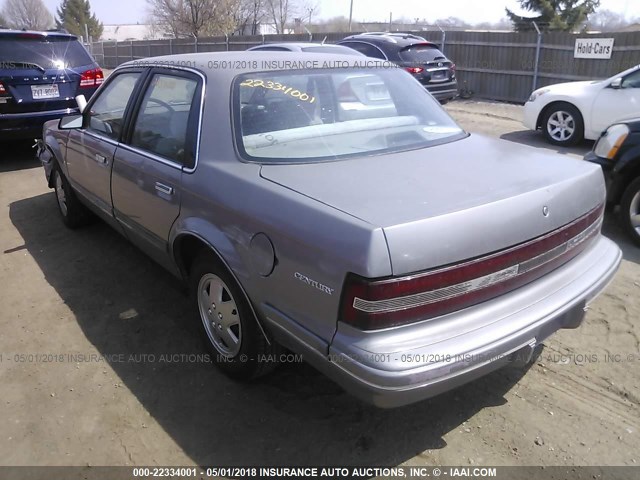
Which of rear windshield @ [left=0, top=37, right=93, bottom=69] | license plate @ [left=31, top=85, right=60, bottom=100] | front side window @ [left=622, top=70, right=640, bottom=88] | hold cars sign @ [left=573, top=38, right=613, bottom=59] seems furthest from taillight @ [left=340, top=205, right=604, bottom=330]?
hold cars sign @ [left=573, top=38, right=613, bottom=59]

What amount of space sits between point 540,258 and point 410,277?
0.79m

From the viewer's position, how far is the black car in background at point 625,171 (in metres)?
4.70

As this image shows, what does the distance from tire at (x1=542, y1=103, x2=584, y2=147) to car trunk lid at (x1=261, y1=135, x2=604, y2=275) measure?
255 inches

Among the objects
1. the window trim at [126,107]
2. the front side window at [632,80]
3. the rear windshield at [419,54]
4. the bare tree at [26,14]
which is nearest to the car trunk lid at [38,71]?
the window trim at [126,107]

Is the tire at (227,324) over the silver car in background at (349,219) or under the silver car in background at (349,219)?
under

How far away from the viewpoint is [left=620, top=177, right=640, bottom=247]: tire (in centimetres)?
468

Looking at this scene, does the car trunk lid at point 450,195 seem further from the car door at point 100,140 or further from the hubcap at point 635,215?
the hubcap at point 635,215

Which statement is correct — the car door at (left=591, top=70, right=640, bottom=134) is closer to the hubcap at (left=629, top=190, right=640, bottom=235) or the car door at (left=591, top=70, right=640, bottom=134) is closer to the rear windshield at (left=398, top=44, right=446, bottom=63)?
the hubcap at (left=629, top=190, right=640, bottom=235)

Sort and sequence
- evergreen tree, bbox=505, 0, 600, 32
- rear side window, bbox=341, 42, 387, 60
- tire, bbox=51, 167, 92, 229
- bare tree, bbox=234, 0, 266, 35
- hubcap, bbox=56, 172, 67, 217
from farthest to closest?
bare tree, bbox=234, 0, 266, 35, evergreen tree, bbox=505, 0, 600, 32, rear side window, bbox=341, 42, 387, 60, hubcap, bbox=56, 172, 67, 217, tire, bbox=51, 167, 92, 229

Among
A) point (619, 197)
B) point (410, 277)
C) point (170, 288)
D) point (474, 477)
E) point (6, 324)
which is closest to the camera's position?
point (410, 277)

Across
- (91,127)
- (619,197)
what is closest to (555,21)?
(619,197)

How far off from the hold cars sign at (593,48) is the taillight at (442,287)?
490 inches

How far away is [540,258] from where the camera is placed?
96.3 inches

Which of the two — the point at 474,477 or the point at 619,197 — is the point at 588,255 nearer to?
the point at 474,477
